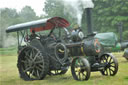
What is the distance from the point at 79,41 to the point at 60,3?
3144cm

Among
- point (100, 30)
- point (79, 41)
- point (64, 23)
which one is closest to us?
point (79, 41)

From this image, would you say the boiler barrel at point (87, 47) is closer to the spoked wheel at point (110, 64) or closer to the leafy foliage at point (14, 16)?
the spoked wheel at point (110, 64)

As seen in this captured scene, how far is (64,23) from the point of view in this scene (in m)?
8.84

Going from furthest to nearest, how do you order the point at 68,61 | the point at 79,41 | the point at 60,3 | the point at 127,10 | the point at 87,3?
the point at 60,3, the point at 127,10, the point at 87,3, the point at 68,61, the point at 79,41

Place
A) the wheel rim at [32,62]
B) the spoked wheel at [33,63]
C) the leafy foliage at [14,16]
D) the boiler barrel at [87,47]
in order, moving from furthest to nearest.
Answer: the leafy foliage at [14,16], the wheel rim at [32,62], the spoked wheel at [33,63], the boiler barrel at [87,47]

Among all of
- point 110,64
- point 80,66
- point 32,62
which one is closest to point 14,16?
point 32,62

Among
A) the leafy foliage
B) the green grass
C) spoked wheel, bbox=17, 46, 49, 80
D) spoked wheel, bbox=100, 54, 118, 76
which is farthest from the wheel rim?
the leafy foliage

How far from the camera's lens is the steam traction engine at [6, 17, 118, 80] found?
715cm

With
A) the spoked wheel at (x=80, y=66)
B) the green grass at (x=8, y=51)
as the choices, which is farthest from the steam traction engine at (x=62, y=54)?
the green grass at (x=8, y=51)

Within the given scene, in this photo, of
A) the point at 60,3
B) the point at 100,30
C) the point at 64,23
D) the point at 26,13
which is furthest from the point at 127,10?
the point at 64,23

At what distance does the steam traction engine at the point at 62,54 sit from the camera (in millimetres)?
7152

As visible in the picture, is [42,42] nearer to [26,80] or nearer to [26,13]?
[26,80]

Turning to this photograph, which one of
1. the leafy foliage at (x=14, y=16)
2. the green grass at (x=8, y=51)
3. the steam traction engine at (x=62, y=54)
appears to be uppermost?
the leafy foliage at (x=14, y=16)

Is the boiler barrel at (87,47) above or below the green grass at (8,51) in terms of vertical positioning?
above
